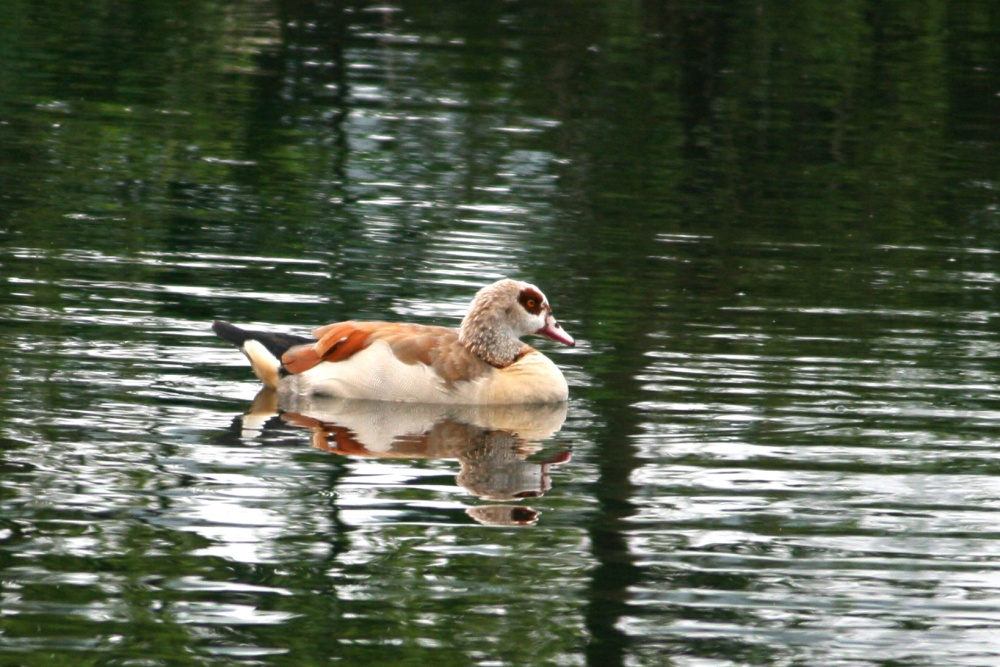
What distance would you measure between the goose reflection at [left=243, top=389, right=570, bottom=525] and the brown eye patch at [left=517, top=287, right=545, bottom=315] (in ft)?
2.89

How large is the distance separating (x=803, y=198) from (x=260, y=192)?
6.51 metres

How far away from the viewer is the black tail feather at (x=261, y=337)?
40.3 ft

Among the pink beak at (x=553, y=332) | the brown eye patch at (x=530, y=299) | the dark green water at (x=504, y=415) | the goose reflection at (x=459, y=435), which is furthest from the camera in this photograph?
the pink beak at (x=553, y=332)

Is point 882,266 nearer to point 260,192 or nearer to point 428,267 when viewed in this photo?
point 428,267

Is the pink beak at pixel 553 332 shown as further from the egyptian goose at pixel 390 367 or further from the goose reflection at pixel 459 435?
the goose reflection at pixel 459 435

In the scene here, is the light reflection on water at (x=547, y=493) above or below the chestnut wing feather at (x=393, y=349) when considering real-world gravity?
below

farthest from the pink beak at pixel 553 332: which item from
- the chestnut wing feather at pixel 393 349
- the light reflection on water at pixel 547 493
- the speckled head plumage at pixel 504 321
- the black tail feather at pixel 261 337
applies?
the black tail feather at pixel 261 337

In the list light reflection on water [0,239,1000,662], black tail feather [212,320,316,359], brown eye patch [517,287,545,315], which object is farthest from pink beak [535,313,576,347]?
black tail feather [212,320,316,359]

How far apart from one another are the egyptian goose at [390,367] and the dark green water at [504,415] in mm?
288

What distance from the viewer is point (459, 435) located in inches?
453

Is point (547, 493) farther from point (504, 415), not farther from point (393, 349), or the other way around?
point (393, 349)

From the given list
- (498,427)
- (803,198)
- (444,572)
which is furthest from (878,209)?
(444,572)

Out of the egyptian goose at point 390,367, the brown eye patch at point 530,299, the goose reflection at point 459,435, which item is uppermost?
the brown eye patch at point 530,299

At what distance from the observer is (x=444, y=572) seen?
8.52m
